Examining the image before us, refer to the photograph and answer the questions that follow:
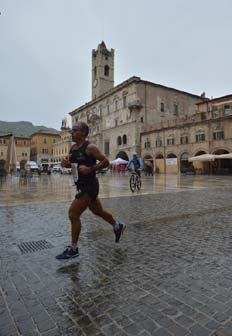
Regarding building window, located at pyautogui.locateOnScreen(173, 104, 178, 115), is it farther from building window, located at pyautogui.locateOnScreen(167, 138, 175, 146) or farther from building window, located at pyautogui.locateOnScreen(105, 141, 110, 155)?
building window, located at pyautogui.locateOnScreen(105, 141, 110, 155)

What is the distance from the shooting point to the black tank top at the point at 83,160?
3107mm

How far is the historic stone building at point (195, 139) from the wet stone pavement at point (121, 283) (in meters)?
28.8

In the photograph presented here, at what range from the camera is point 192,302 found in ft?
6.78

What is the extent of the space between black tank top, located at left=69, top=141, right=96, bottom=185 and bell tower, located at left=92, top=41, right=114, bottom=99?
189 ft

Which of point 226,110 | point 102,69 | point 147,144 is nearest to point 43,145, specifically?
point 102,69

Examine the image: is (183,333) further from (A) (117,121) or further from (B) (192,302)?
(A) (117,121)

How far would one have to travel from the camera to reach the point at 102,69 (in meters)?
57.5

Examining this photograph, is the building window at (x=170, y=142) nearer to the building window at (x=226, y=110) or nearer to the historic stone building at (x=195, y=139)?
the historic stone building at (x=195, y=139)

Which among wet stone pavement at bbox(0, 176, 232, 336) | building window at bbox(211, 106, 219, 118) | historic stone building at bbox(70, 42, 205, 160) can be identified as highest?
historic stone building at bbox(70, 42, 205, 160)

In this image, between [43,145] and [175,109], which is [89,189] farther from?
[43,145]

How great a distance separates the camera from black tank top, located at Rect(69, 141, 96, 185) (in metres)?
3.11

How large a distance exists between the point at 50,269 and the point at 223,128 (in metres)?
31.6

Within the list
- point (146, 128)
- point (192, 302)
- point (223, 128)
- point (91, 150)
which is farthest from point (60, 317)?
point (146, 128)

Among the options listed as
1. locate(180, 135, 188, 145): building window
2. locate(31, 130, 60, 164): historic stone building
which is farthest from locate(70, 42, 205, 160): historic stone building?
locate(31, 130, 60, 164): historic stone building
